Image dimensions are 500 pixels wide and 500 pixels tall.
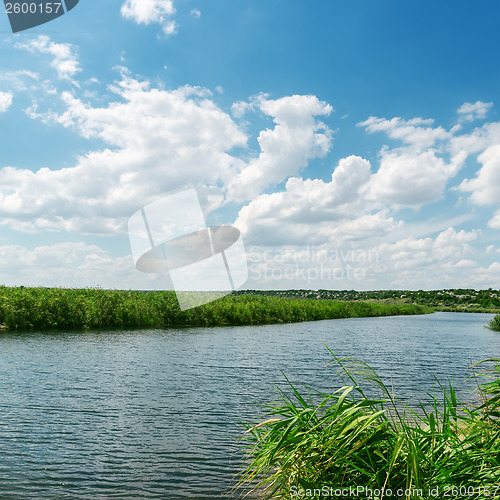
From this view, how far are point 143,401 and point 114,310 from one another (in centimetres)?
2288

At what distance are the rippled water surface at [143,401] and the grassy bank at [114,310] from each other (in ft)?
18.5

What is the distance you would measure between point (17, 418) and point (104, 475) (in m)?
4.03

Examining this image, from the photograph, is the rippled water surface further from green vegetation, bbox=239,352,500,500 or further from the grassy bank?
the grassy bank

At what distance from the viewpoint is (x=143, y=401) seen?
11.7 meters

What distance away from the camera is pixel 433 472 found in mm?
4828

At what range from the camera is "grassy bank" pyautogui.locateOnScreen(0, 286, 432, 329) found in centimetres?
2994

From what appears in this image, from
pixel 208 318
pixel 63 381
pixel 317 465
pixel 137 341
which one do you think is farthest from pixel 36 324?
pixel 317 465

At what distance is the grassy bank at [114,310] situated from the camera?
1179 inches

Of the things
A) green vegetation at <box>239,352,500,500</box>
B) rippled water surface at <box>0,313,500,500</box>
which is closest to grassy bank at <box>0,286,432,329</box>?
rippled water surface at <box>0,313,500,500</box>

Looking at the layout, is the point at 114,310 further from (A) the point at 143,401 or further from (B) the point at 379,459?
(B) the point at 379,459

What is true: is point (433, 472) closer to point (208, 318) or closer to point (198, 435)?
point (198, 435)

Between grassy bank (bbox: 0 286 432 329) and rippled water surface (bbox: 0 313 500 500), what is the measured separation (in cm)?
563

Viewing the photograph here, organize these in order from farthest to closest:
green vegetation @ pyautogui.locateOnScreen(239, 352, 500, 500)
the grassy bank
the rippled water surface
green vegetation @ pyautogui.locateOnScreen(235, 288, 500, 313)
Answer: green vegetation @ pyautogui.locateOnScreen(235, 288, 500, 313), the grassy bank, the rippled water surface, green vegetation @ pyautogui.locateOnScreen(239, 352, 500, 500)

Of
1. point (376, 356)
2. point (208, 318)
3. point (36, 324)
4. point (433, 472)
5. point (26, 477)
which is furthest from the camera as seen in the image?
point (208, 318)
